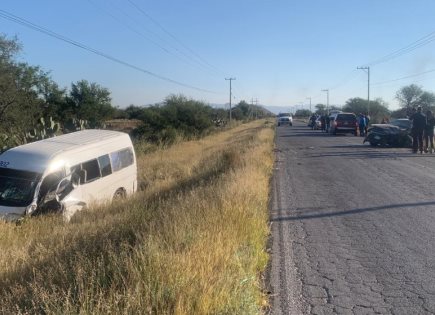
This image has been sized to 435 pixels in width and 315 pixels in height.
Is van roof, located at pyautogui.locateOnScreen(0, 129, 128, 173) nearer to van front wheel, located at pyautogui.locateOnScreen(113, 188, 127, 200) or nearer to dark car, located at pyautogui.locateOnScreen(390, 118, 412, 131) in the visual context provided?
van front wheel, located at pyautogui.locateOnScreen(113, 188, 127, 200)

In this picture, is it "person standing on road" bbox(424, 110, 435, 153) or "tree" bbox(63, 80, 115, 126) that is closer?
"person standing on road" bbox(424, 110, 435, 153)

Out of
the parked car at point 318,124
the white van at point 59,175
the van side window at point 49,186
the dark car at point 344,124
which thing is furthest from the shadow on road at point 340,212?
the parked car at point 318,124

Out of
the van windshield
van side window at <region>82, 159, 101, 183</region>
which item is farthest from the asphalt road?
the van windshield

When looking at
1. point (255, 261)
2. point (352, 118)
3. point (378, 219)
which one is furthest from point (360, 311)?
point (352, 118)

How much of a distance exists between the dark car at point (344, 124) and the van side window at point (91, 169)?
28.7 metres

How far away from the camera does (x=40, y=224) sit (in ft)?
33.4

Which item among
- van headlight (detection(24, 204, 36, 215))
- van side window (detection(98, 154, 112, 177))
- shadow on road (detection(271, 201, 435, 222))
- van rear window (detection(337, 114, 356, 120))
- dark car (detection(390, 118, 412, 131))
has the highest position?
van rear window (detection(337, 114, 356, 120))

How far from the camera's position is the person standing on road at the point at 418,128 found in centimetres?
2155

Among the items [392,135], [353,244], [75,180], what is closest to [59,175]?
[75,180]

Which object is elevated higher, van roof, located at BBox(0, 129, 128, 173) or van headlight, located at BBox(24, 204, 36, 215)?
van roof, located at BBox(0, 129, 128, 173)

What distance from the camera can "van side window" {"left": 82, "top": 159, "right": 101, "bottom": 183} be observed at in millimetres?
13002

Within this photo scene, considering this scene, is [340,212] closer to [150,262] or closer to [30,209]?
[150,262]

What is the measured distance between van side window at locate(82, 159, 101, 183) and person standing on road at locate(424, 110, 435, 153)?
1465 centimetres

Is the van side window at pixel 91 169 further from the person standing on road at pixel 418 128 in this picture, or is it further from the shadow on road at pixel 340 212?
the person standing on road at pixel 418 128
